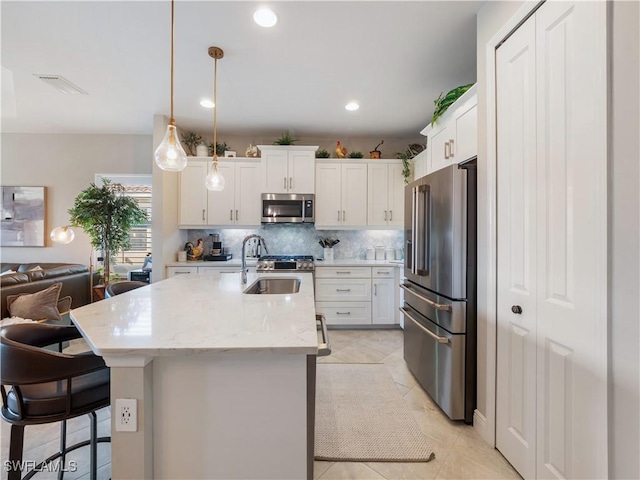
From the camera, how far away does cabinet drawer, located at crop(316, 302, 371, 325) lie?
373cm

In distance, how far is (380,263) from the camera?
3820 millimetres

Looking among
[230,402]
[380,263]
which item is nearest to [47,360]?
[230,402]

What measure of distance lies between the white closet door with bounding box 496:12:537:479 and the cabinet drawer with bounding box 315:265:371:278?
2189mm

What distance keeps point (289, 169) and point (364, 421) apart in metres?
3.14

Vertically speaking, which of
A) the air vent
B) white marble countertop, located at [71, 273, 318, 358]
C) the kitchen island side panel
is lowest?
the kitchen island side panel

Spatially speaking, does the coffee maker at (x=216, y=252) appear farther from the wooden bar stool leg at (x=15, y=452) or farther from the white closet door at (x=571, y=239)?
the white closet door at (x=571, y=239)

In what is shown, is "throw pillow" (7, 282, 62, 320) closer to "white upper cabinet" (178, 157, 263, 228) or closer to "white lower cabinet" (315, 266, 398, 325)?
"white upper cabinet" (178, 157, 263, 228)

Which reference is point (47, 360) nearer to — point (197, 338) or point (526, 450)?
point (197, 338)

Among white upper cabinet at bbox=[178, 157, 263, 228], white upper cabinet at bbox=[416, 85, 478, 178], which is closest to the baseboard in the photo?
white upper cabinet at bbox=[416, 85, 478, 178]

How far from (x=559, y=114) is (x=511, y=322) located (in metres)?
1.06

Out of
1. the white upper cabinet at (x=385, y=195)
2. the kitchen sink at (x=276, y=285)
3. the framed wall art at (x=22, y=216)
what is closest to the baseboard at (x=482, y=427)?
the kitchen sink at (x=276, y=285)

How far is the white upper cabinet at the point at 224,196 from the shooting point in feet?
12.8

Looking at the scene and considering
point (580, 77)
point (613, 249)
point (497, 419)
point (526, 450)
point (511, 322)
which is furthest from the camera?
point (497, 419)

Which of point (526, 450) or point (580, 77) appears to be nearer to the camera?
point (580, 77)
